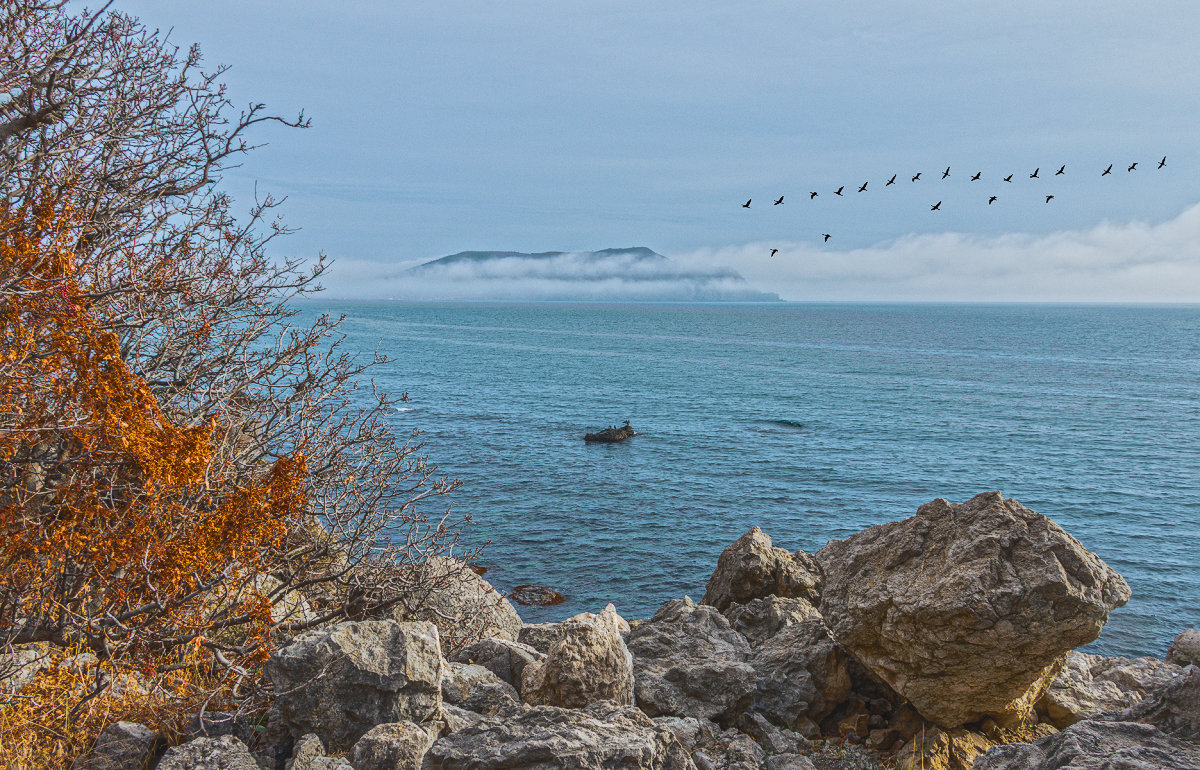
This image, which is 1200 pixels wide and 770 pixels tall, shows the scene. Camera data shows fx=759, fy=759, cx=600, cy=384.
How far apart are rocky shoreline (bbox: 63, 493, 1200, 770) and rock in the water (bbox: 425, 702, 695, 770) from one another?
2cm

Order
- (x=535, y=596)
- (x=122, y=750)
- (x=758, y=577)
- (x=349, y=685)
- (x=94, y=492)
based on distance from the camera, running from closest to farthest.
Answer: (x=122, y=750)
(x=349, y=685)
(x=94, y=492)
(x=758, y=577)
(x=535, y=596)

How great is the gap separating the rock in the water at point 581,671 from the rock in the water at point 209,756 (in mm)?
4097

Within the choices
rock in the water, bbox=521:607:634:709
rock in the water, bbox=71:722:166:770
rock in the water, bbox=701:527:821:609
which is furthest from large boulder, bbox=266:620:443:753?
rock in the water, bbox=701:527:821:609

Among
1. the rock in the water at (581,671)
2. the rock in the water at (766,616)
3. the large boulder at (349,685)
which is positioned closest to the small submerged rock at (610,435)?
the rock in the water at (766,616)

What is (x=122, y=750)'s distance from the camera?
777 cm

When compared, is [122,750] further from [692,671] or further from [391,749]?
[692,671]

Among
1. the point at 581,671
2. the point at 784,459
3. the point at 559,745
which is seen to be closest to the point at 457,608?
the point at 581,671

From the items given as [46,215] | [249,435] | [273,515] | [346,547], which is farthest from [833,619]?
[46,215]

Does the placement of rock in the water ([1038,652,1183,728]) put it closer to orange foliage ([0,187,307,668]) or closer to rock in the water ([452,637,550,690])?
rock in the water ([452,637,550,690])

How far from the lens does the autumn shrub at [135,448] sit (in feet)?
29.6

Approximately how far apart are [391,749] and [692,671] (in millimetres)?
6585

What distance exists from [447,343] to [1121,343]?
142307 mm

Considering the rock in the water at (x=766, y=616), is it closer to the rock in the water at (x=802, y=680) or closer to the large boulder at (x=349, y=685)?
the rock in the water at (x=802, y=680)

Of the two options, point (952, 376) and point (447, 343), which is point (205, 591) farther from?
point (447, 343)
